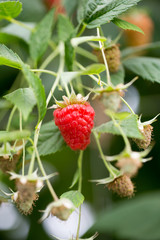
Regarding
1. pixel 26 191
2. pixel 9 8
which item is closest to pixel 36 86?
pixel 26 191

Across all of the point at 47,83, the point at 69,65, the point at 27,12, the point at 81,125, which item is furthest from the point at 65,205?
the point at 27,12

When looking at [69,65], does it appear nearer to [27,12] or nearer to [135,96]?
[27,12]

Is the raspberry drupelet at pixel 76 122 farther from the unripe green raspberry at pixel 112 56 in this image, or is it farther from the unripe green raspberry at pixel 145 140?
the unripe green raspberry at pixel 112 56

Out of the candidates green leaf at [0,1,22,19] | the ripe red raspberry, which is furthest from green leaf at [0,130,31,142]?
green leaf at [0,1,22,19]

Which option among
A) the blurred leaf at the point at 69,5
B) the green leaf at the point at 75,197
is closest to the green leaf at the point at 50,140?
the green leaf at the point at 75,197

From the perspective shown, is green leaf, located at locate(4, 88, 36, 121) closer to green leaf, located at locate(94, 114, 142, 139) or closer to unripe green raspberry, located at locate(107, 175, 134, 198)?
green leaf, located at locate(94, 114, 142, 139)
